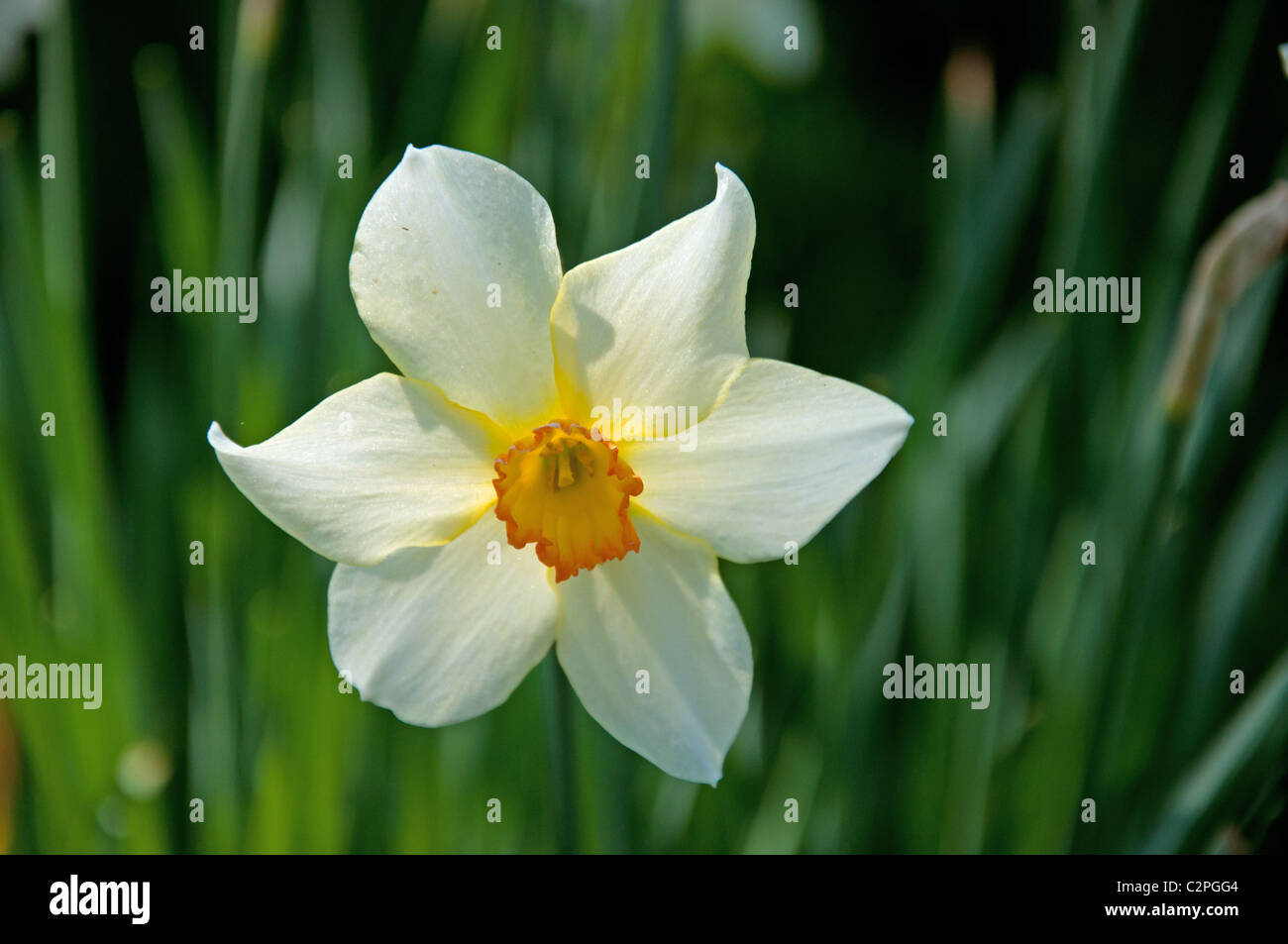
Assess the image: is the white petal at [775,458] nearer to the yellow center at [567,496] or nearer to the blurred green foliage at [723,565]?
the yellow center at [567,496]

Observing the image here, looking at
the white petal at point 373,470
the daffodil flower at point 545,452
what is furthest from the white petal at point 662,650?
the white petal at point 373,470

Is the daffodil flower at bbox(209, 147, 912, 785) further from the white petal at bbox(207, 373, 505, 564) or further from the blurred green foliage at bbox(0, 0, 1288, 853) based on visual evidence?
the blurred green foliage at bbox(0, 0, 1288, 853)

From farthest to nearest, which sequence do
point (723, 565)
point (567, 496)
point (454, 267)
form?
point (723, 565) < point (567, 496) < point (454, 267)

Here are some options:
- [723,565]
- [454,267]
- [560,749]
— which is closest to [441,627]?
[560,749]

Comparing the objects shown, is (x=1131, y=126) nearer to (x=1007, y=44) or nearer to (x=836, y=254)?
(x=1007, y=44)

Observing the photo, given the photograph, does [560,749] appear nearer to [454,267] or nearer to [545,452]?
[545,452]
